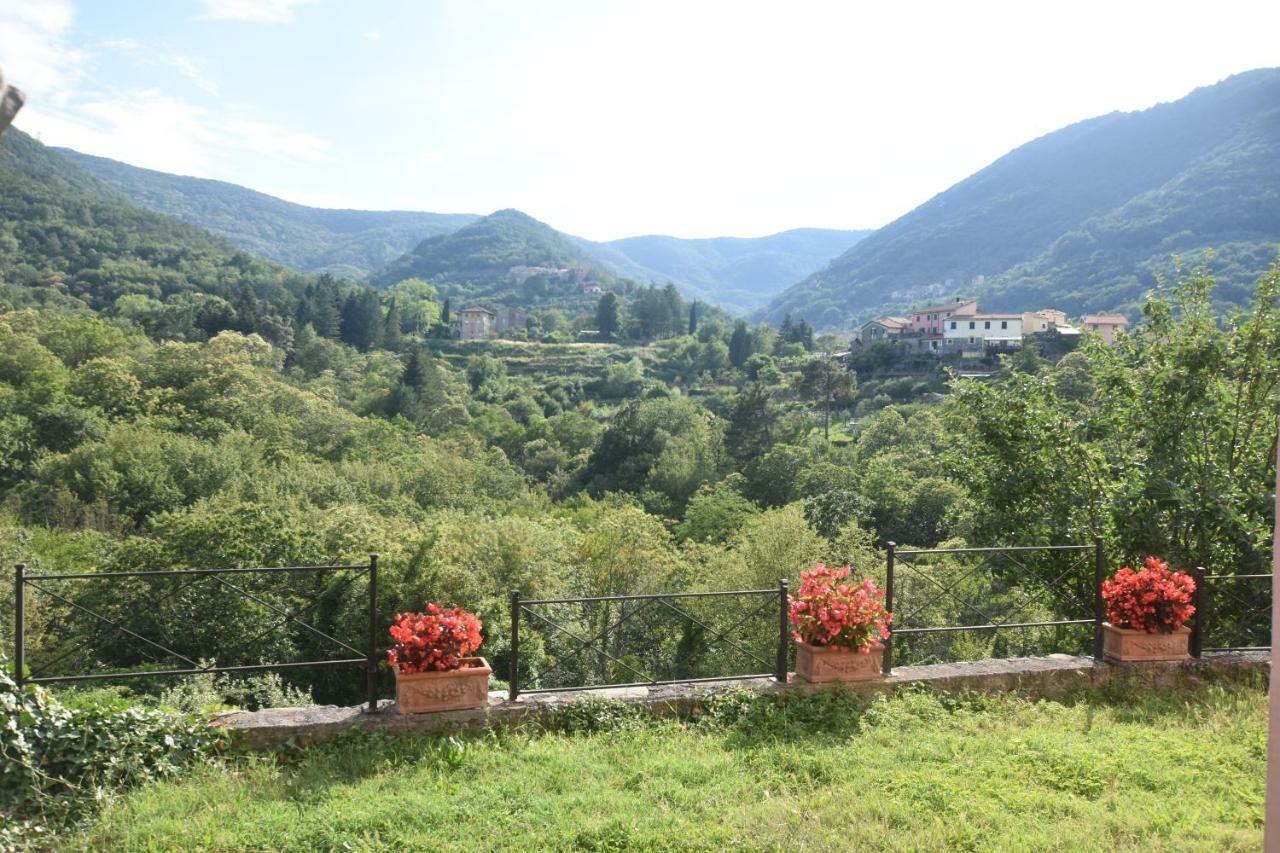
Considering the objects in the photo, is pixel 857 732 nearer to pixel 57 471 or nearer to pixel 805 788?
pixel 805 788

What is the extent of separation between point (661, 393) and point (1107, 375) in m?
61.6

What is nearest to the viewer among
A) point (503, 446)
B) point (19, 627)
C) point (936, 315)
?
point (19, 627)

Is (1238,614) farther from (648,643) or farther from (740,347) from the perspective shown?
(740,347)

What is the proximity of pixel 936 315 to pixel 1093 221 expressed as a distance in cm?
5317

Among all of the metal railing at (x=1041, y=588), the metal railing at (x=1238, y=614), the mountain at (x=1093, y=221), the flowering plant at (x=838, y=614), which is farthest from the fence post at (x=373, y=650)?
the mountain at (x=1093, y=221)

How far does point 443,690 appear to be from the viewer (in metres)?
4.39

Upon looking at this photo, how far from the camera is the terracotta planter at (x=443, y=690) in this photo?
434 cm

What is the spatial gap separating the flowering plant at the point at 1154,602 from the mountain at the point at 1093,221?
6891cm

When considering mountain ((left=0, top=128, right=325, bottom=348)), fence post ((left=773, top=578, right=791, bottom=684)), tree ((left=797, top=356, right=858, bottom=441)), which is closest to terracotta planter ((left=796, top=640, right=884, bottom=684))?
fence post ((left=773, top=578, right=791, bottom=684))

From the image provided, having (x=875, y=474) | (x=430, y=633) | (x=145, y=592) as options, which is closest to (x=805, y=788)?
(x=430, y=633)

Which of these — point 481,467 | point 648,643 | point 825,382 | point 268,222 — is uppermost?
point 268,222

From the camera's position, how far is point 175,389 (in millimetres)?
40250

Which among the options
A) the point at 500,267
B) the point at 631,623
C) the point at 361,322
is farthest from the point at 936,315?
the point at 500,267

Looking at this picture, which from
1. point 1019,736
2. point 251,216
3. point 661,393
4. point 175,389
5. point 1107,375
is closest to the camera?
point 1019,736
